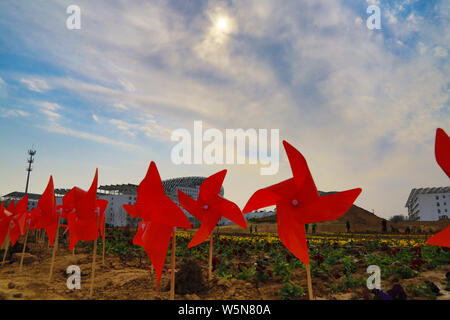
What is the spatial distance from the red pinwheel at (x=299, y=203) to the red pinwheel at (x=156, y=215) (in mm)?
1161

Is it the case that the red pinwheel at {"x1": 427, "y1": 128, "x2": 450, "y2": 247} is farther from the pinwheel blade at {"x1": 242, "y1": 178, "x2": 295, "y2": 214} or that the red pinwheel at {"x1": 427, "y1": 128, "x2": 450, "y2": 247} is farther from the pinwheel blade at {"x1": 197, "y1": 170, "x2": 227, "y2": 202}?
the pinwheel blade at {"x1": 197, "y1": 170, "x2": 227, "y2": 202}

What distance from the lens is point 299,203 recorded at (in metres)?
3.81

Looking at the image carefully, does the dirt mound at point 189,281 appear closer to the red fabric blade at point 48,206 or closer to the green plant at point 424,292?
the green plant at point 424,292

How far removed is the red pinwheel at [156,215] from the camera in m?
4.09

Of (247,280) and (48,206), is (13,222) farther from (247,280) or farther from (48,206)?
(247,280)

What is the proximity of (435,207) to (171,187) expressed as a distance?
271 feet

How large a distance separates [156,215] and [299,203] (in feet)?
7.00

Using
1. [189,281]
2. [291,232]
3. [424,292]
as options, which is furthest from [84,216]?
[424,292]

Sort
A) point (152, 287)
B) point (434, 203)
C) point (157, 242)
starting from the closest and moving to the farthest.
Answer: point (157, 242) → point (152, 287) → point (434, 203)

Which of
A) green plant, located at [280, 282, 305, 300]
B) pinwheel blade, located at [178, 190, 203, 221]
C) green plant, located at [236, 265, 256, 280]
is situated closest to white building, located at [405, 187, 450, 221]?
green plant, located at [236, 265, 256, 280]

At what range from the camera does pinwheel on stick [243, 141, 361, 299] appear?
3652 millimetres
